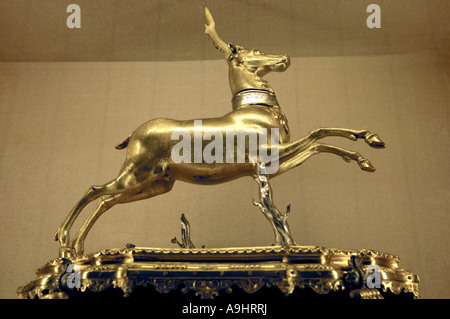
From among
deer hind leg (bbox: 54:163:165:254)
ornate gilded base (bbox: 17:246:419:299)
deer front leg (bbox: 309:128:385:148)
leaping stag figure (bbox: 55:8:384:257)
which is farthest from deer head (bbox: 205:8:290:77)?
ornate gilded base (bbox: 17:246:419:299)

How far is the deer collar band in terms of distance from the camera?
1.23m

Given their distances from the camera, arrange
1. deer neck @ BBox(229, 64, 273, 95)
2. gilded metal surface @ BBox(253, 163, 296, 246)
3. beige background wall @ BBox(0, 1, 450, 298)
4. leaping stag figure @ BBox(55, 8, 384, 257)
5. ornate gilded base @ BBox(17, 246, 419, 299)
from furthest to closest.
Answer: beige background wall @ BBox(0, 1, 450, 298) → deer neck @ BBox(229, 64, 273, 95) → leaping stag figure @ BBox(55, 8, 384, 257) → gilded metal surface @ BBox(253, 163, 296, 246) → ornate gilded base @ BBox(17, 246, 419, 299)

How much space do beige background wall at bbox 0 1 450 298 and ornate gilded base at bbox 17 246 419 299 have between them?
63 cm

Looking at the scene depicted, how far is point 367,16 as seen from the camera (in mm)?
1608

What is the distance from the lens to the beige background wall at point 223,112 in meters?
1.53

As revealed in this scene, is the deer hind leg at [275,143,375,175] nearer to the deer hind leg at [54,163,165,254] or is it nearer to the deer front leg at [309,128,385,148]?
the deer front leg at [309,128,385,148]

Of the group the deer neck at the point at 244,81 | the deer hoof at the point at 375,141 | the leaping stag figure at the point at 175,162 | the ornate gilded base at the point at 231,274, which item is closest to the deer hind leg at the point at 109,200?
the leaping stag figure at the point at 175,162

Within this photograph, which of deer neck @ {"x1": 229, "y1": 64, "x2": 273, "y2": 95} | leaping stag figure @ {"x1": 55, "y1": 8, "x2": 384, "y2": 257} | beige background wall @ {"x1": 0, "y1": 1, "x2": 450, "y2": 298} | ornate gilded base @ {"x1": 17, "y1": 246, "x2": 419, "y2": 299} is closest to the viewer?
ornate gilded base @ {"x1": 17, "y1": 246, "x2": 419, "y2": 299}

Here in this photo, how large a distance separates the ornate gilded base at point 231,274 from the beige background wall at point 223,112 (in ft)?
2.08

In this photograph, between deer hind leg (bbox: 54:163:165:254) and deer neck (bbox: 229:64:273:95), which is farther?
deer neck (bbox: 229:64:273:95)

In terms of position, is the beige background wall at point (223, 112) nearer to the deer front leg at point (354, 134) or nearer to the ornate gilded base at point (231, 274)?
the deer front leg at point (354, 134)

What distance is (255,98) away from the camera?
1236 millimetres

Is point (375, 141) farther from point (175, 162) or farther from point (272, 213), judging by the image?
point (175, 162)

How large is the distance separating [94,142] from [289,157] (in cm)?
92
